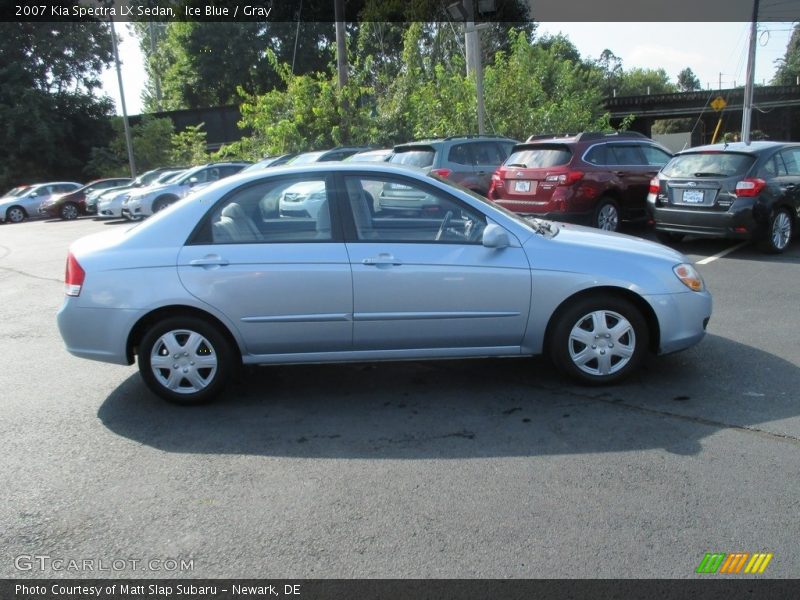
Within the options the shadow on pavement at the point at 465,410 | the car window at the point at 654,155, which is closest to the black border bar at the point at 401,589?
the shadow on pavement at the point at 465,410

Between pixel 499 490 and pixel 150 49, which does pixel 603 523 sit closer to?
pixel 499 490

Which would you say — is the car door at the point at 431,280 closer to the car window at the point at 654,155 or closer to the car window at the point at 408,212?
the car window at the point at 408,212

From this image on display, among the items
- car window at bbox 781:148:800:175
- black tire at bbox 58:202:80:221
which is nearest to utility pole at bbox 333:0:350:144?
black tire at bbox 58:202:80:221

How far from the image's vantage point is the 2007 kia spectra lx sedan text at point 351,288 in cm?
473

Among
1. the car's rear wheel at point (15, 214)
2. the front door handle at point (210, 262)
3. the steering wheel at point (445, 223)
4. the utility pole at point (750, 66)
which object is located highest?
the utility pole at point (750, 66)

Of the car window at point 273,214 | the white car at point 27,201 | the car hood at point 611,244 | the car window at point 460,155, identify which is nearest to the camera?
the car window at point 273,214

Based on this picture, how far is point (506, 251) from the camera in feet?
15.9

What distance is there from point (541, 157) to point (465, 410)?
7.22 m

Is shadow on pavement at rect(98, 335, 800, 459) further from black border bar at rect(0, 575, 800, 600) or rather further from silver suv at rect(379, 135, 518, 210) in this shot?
silver suv at rect(379, 135, 518, 210)

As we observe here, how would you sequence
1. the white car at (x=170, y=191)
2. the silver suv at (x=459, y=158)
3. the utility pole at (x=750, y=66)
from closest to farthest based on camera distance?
1. the silver suv at (x=459, y=158)
2. the white car at (x=170, y=191)
3. the utility pole at (x=750, y=66)

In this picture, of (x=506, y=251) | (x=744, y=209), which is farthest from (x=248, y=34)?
(x=506, y=251)

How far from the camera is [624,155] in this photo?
11.5 metres

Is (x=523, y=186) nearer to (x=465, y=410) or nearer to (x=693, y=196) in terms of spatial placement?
(x=693, y=196)

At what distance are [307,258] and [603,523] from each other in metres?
2.53
